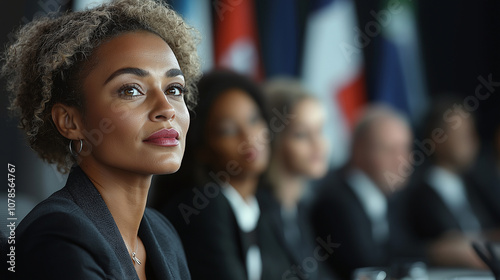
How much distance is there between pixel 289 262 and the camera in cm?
162

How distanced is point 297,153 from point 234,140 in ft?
1.70

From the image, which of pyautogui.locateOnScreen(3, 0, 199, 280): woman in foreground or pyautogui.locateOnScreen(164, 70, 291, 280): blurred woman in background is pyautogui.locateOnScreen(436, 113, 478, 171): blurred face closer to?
pyautogui.locateOnScreen(164, 70, 291, 280): blurred woman in background

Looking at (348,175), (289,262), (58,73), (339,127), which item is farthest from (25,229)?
(339,127)

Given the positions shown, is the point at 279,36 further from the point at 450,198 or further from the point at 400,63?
the point at 450,198

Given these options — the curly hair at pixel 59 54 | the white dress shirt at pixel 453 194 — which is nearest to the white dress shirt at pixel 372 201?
the white dress shirt at pixel 453 194

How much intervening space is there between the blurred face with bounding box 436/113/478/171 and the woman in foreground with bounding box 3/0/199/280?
202cm

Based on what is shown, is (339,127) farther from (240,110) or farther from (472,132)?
(240,110)

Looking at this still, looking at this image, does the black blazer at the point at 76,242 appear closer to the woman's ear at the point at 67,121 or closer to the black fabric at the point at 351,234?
the woman's ear at the point at 67,121

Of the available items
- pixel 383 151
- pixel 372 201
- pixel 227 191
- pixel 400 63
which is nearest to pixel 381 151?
pixel 383 151

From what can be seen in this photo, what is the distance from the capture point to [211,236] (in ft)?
4.69

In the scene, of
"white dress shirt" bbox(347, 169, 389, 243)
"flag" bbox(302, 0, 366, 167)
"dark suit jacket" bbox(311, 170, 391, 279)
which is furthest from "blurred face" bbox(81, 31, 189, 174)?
"flag" bbox(302, 0, 366, 167)

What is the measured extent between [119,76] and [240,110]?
2.23ft

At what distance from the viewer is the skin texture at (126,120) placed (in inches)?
35.5

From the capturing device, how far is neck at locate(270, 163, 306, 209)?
1998mm
